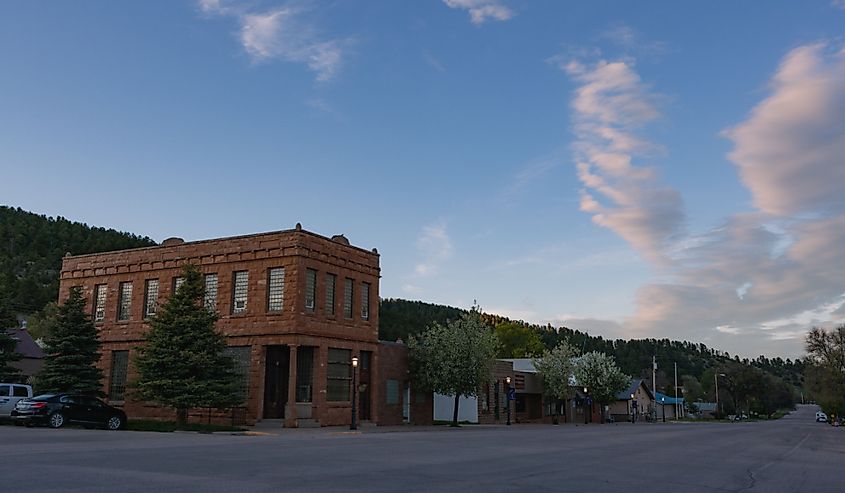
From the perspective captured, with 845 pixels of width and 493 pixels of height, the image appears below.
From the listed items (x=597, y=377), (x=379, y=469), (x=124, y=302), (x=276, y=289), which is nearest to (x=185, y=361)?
(x=276, y=289)

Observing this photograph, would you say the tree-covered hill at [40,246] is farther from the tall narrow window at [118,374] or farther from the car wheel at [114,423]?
the car wheel at [114,423]

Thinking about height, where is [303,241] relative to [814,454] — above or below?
above

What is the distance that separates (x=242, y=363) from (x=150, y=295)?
30.0 ft

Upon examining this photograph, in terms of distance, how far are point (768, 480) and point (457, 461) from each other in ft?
23.1

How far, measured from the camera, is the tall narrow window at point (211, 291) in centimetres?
4003

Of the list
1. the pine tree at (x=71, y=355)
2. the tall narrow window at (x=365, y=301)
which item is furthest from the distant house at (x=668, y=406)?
the pine tree at (x=71, y=355)

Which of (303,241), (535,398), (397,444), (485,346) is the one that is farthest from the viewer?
(535,398)

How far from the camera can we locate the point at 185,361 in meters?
34.0

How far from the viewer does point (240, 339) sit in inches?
1512

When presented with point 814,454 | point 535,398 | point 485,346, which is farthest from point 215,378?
point 535,398

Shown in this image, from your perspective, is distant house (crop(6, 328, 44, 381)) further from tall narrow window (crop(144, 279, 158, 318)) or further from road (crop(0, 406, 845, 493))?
road (crop(0, 406, 845, 493))

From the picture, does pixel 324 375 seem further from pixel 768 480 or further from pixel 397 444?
pixel 768 480

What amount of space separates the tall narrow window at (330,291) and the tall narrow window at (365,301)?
287 centimetres

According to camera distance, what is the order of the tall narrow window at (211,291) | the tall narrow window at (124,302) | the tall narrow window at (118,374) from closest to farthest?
the tall narrow window at (211,291) → the tall narrow window at (118,374) → the tall narrow window at (124,302)
